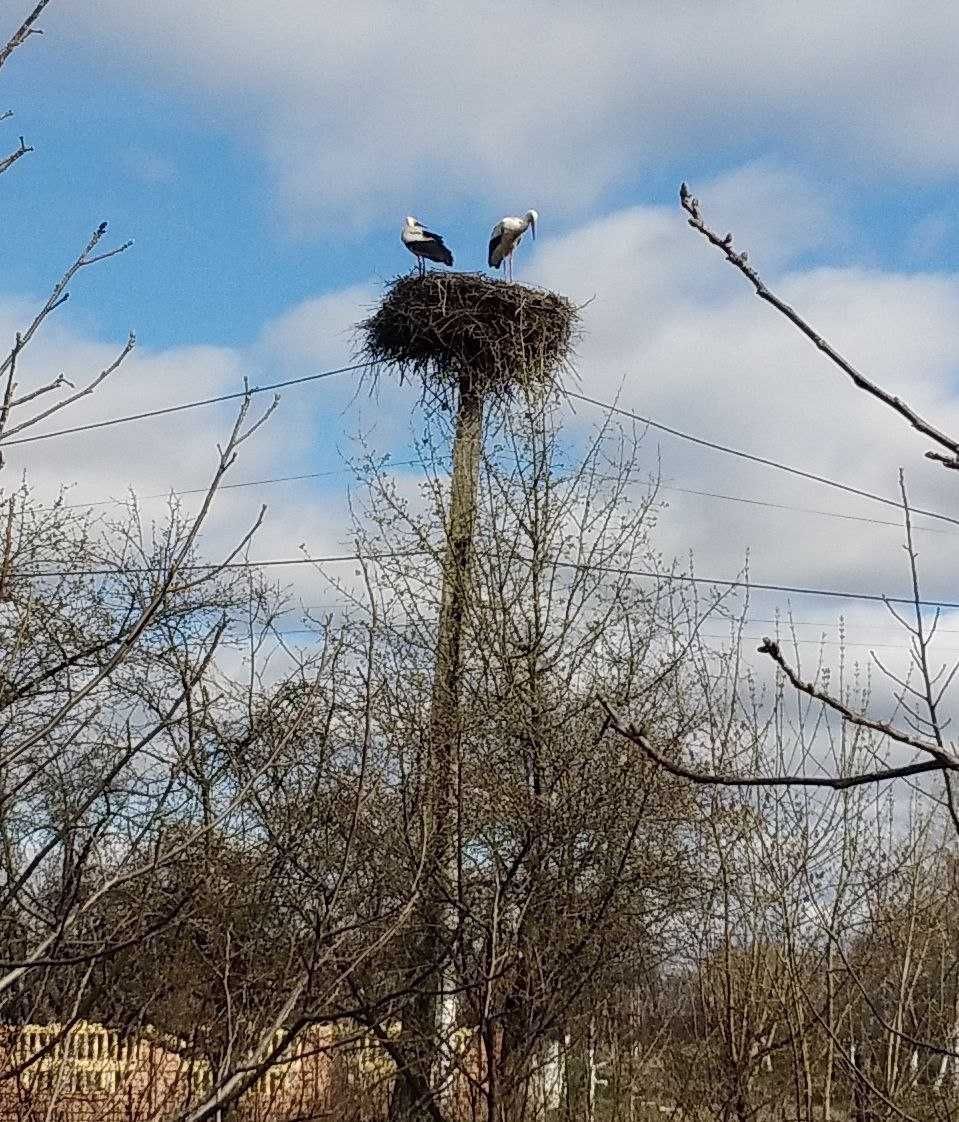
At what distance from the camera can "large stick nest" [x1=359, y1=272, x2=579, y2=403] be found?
11344mm

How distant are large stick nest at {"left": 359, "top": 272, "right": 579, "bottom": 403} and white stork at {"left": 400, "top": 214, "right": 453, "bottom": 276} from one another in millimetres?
215

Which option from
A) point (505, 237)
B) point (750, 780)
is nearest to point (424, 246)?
point (505, 237)

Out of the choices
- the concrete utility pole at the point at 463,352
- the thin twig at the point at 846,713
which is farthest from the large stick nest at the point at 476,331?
the thin twig at the point at 846,713

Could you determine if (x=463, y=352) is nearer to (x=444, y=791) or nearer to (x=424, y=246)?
(x=424, y=246)

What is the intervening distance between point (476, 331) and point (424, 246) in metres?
0.80

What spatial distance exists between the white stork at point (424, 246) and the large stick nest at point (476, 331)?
0.22 metres

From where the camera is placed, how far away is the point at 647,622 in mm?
10023

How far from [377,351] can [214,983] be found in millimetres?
7189

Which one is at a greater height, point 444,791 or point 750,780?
point 444,791

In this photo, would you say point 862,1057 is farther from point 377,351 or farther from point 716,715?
point 377,351

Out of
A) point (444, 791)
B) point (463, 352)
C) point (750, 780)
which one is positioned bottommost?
point (750, 780)

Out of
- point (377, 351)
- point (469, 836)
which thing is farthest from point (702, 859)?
point (377, 351)

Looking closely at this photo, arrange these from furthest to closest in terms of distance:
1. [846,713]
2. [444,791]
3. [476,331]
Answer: [476,331]
[444,791]
[846,713]

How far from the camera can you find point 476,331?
451 inches
